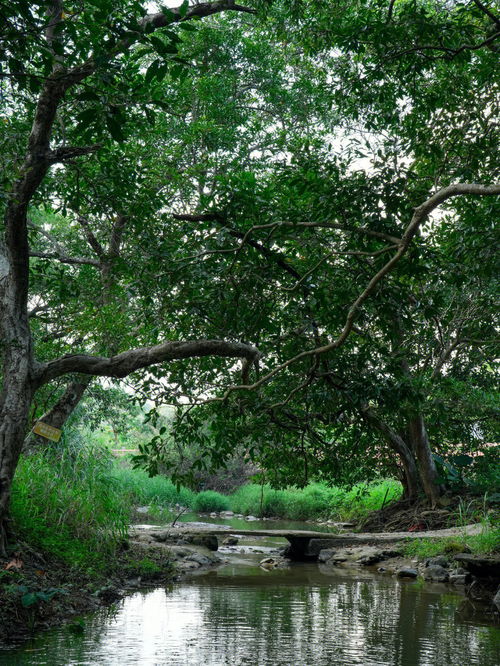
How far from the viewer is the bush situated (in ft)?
81.3

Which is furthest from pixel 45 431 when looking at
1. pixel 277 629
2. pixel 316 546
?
pixel 316 546

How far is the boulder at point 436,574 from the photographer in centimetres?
1066

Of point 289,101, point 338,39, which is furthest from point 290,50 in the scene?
point 338,39

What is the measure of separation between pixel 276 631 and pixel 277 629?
0.11m

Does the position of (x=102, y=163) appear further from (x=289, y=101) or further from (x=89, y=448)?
(x=289, y=101)

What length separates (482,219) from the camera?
677 centimetres

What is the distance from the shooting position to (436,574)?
1077 centimetres

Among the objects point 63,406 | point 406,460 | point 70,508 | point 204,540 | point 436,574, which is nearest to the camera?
point 70,508

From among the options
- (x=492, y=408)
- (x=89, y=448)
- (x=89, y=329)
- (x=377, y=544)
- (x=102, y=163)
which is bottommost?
(x=377, y=544)

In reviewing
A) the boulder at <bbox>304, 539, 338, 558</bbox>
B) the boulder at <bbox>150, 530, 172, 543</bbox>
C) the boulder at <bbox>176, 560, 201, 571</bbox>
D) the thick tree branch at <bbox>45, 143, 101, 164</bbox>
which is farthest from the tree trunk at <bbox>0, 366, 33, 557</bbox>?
the boulder at <bbox>304, 539, 338, 558</bbox>

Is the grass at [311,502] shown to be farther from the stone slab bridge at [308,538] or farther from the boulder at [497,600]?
the boulder at [497,600]

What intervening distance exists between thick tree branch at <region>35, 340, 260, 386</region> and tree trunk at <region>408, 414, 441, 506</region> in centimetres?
835

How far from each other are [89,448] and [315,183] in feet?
20.9

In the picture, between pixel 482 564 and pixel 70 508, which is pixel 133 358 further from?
pixel 482 564
